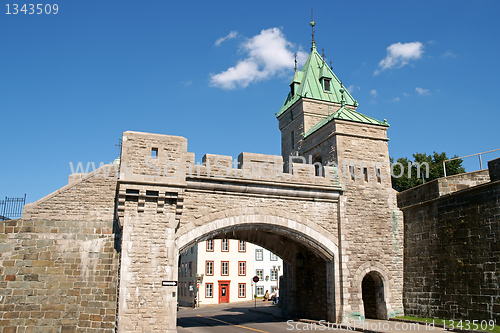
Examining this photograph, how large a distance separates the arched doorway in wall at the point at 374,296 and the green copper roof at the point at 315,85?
10.3m

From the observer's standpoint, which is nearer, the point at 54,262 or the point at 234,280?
the point at 54,262

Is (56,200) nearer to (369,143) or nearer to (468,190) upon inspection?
(369,143)

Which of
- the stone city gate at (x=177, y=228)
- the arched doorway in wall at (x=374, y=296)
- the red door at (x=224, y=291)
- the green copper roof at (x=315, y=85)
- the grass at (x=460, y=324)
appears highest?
the green copper roof at (x=315, y=85)

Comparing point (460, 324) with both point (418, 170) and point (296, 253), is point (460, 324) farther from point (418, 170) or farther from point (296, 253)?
point (418, 170)

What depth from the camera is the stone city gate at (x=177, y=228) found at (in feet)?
45.8

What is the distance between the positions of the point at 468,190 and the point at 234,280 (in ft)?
100

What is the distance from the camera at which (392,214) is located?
19125 millimetres

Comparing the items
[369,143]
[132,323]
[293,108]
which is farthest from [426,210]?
[132,323]

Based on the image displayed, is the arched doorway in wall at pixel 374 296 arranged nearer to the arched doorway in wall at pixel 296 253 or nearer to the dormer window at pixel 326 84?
the arched doorway in wall at pixel 296 253

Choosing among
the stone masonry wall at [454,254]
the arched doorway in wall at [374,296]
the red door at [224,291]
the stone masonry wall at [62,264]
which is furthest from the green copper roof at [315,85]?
the red door at [224,291]

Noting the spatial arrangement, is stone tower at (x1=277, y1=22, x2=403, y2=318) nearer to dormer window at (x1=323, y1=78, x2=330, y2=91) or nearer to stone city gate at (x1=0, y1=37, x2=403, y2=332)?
stone city gate at (x1=0, y1=37, x2=403, y2=332)

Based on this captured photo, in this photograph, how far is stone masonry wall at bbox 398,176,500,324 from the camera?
14.5 meters

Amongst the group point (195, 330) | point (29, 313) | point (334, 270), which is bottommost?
point (195, 330)

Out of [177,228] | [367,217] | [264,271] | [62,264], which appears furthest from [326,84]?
[264,271]
